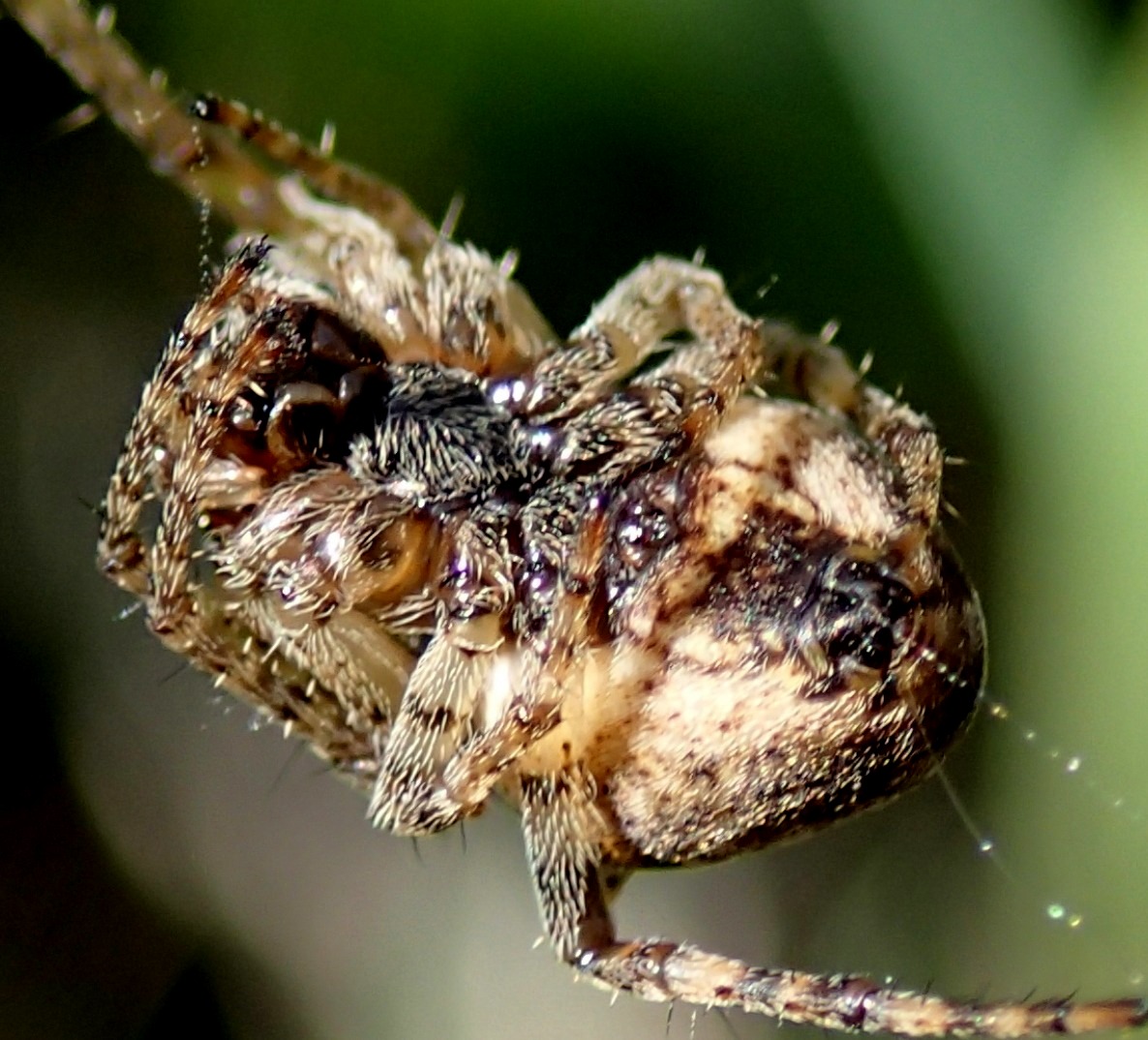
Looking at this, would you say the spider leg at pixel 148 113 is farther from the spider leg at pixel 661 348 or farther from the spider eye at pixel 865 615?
the spider eye at pixel 865 615

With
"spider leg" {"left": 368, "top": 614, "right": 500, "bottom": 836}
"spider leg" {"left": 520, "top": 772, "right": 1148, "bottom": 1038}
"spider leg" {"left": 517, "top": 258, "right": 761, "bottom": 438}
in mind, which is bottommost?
"spider leg" {"left": 520, "top": 772, "right": 1148, "bottom": 1038}

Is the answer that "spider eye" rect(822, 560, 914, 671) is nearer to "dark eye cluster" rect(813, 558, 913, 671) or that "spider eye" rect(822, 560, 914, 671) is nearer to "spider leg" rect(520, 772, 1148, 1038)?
"dark eye cluster" rect(813, 558, 913, 671)

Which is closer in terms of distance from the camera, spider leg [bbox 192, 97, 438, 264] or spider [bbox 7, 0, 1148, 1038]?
spider [bbox 7, 0, 1148, 1038]

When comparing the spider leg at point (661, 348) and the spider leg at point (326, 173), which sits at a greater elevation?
the spider leg at point (326, 173)

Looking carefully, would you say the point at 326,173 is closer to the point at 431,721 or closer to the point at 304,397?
the point at 304,397

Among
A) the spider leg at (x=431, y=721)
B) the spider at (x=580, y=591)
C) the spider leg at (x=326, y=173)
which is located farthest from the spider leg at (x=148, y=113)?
the spider leg at (x=431, y=721)

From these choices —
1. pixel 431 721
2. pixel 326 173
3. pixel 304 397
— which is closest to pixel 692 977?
pixel 431 721

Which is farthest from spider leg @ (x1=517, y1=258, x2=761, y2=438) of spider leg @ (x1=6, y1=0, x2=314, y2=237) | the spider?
spider leg @ (x1=6, y1=0, x2=314, y2=237)

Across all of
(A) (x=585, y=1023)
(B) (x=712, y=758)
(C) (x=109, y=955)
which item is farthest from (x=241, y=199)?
(A) (x=585, y=1023)

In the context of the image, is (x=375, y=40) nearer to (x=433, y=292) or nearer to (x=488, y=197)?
(x=488, y=197)
